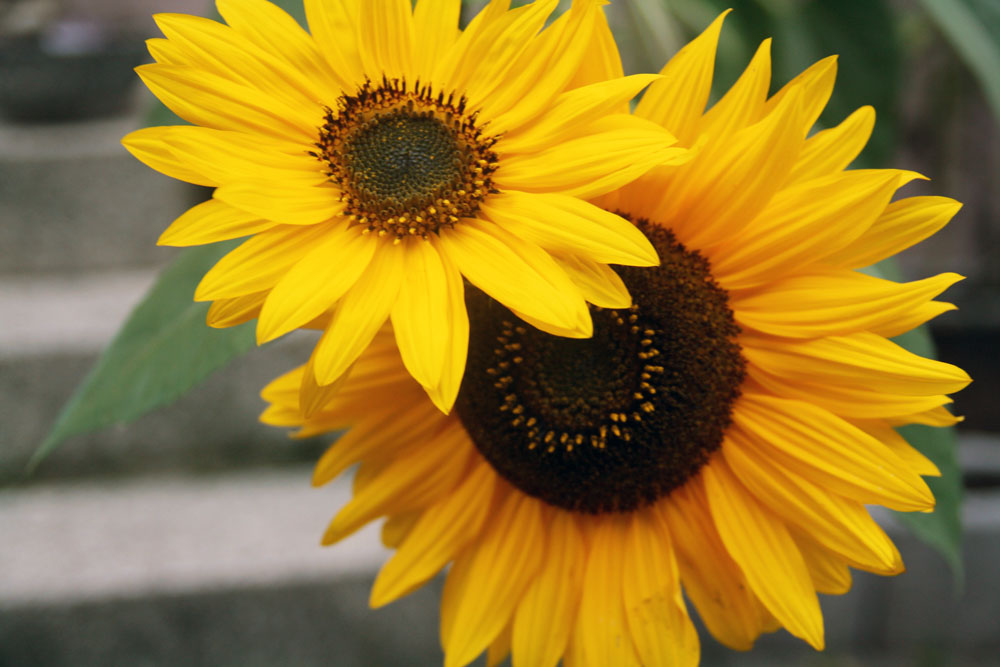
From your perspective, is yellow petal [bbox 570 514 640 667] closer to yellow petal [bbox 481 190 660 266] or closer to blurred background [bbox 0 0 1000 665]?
yellow petal [bbox 481 190 660 266]

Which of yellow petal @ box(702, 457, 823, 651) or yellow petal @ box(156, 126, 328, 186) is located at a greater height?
yellow petal @ box(156, 126, 328, 186)

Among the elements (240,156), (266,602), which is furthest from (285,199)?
(266,602)

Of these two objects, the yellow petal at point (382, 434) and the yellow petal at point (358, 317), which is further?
the yellow petal at point (382, 434)

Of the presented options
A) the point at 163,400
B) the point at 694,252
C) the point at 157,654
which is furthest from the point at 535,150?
the point at 157,654

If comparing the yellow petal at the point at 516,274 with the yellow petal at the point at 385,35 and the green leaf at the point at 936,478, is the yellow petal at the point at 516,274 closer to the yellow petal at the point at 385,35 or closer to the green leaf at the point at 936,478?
the yellow petal at the point at 385,35

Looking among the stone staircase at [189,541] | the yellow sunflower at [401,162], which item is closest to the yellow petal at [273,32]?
the yellow sunflower at [401,162]

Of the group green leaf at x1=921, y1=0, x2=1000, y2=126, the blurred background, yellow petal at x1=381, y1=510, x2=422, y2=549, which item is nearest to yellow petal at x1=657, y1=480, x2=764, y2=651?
yellow petal at x1=381, y1=510, x2=422, y2=549
